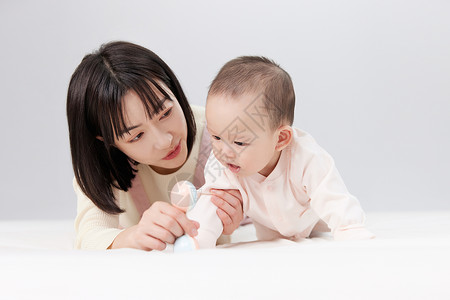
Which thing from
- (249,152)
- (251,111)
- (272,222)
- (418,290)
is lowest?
(272,222)

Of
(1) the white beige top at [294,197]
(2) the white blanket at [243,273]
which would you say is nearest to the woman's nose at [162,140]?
(1) the white beige top at [294,197]

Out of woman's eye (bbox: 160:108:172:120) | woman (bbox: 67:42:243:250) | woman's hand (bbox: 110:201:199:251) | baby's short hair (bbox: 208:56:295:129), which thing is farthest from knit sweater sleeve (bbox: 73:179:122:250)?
baby's short hair (bbox: 208:56:295:129)

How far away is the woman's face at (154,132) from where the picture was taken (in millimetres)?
1345

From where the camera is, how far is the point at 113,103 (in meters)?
1.35

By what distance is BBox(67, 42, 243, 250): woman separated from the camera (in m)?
1.29

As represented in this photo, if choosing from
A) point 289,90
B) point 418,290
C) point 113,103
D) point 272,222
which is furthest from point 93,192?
point 418,290

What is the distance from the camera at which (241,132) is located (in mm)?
1194

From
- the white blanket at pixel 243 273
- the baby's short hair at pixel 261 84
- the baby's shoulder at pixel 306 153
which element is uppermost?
the baby's short hair at pixel 261 84

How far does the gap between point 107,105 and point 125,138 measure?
10 centimetres

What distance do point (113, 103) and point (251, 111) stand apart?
40cm

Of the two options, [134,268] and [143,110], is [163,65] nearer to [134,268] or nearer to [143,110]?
[143,110]

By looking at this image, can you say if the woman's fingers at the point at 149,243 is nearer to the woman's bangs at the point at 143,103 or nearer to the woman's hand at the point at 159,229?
the woman's hand at the point at 159,229

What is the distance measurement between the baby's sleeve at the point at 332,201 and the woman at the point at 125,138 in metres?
0.24

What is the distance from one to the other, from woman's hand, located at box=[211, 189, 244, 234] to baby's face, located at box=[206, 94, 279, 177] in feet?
0.47
